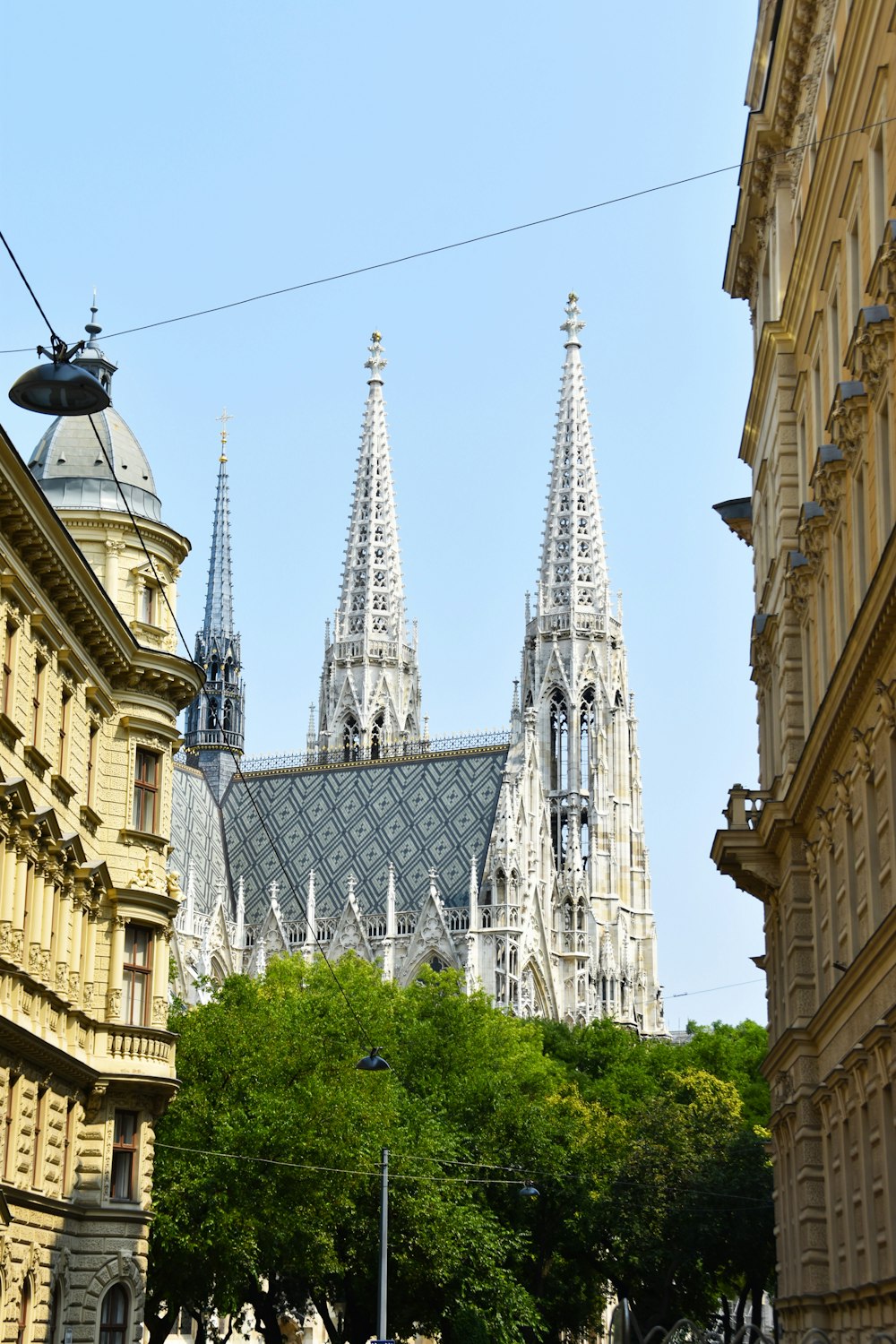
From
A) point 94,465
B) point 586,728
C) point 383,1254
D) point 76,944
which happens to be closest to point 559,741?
point 586,728

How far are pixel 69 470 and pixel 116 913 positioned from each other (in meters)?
8.11

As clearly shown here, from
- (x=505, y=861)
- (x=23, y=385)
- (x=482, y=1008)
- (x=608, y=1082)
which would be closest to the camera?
(x=23, y=385)

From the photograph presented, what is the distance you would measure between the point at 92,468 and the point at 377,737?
76132 mm

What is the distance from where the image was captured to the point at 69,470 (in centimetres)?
3519

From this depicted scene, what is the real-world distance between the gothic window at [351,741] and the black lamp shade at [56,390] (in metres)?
92.8

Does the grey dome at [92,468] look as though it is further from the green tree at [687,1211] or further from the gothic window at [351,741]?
the gothic window at [351,741]

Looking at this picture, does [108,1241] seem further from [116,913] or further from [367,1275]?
[367,1275]

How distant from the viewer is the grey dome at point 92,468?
34875 mm

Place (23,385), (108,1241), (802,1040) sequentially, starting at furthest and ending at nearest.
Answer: (108,1241) → (802,1040) → (23,385)

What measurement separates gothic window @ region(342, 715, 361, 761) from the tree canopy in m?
44.2

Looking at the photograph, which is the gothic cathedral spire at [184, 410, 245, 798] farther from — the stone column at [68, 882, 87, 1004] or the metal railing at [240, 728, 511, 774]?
the stone column at [68, 882, 87, 1004]

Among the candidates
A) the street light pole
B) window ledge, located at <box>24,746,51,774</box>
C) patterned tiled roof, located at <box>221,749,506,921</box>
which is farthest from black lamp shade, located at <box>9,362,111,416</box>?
patterned tiled roof, located at <box>221,749,506,921</box>

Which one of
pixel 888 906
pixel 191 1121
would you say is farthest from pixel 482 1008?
pixel 888 906

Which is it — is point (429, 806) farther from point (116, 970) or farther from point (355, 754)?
point (116, 970)
